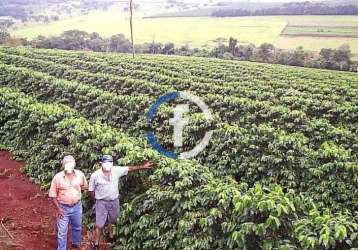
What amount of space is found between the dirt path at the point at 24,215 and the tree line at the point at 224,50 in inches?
2062

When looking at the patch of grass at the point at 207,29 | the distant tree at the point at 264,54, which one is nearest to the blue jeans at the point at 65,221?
the distant tree at the point at 264,54

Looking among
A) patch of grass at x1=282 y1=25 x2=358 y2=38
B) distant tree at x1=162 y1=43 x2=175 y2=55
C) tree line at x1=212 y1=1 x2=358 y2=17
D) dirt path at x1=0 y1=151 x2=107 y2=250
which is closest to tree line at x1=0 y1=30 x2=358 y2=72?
distant tree at x1=162 y1=43 x2=175 y2=55

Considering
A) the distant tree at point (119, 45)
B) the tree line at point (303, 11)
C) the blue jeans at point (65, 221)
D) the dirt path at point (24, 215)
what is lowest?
the distant tree at point (119, 45)

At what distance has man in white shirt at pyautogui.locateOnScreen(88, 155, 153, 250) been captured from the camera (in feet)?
24.6

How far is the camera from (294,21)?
314ft

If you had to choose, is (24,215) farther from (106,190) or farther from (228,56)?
(228,56)

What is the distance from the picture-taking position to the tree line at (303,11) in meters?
97.9

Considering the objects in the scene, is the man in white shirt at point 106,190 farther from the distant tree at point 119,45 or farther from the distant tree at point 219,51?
the distant tree at point 119,45

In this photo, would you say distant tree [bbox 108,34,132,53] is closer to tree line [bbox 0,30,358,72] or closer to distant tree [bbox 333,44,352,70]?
→ tree line [bbox 0,30,358,72]

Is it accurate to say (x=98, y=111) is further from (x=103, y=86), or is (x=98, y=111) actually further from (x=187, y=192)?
(x=187, y=192)

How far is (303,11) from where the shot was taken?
341ft

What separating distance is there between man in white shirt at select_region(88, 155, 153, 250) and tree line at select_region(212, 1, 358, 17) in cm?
9824

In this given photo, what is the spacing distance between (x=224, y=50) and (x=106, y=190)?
65.9 meters

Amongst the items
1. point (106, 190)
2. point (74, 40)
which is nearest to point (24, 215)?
point (106, 190)
